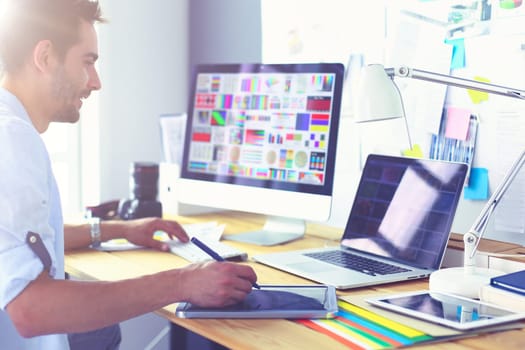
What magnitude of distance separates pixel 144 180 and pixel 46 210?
1042 millimetres

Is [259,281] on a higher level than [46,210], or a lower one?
lower

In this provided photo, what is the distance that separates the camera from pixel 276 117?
1.84 metres

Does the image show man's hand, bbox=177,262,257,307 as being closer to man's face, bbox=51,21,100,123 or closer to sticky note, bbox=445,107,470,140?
man's face, bbox=51,21,100,123

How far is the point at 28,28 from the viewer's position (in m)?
1.26

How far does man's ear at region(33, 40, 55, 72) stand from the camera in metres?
1.27

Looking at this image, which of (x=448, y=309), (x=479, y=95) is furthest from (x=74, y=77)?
(x=479, y=95)

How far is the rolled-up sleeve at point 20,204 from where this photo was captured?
1059 millimetres

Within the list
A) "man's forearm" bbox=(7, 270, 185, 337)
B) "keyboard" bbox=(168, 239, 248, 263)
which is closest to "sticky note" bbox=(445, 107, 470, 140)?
"keyboard" bbox=(168, 239, 248, 263)

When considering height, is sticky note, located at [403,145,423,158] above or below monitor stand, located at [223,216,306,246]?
above

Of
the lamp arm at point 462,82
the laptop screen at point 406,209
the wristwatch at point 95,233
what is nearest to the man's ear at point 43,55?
the wristwatch at point 95,233

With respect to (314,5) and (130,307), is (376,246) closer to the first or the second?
(130,307)

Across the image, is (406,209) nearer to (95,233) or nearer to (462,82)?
(462,82)

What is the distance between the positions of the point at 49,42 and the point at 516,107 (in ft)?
3.46

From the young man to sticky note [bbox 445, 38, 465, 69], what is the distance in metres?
0.82
